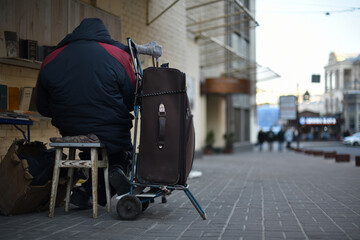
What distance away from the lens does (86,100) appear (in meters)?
4.15

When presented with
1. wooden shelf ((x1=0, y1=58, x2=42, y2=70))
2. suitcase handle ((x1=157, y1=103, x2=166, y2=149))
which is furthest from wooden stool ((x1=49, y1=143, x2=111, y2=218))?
wooden shelf ((x1=0, y1=58, x2=42, y2=70))

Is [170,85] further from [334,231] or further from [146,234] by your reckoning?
[334,231]

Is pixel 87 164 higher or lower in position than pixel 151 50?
lower

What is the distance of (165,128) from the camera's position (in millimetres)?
4055

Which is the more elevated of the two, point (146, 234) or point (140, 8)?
point (140, 8)

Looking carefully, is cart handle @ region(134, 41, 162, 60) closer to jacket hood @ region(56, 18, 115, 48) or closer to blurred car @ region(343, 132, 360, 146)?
jacket hood @ region(56, 18, 115, 48)

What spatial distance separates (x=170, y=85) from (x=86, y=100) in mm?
790

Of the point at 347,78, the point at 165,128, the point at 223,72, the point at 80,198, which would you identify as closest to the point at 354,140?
the point at 347,78

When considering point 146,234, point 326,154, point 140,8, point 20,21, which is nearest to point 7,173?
point 146,234

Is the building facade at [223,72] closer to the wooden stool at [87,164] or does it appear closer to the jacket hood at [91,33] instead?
the jacket hood at [91,33]

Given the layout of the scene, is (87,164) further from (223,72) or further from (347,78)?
(347,78)

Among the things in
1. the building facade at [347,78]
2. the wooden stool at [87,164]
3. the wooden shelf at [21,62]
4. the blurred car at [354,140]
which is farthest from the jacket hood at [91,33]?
the blurred car at [354,140]

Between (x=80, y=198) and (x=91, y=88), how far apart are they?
121 centimetres

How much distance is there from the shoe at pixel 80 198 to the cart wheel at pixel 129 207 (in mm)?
687
